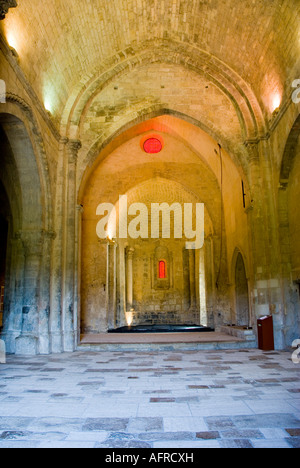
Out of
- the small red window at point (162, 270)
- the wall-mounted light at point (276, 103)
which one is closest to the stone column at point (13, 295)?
the wall-mounted light at point (276, 103)

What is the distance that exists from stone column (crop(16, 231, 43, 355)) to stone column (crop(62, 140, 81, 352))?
0.90 metres

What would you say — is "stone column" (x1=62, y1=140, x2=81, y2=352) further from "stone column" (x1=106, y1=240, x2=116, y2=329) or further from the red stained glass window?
the red stained glass window

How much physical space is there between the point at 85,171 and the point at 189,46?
4.83 m

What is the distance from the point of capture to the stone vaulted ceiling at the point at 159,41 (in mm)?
7824

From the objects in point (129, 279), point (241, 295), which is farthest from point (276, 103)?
point (129, 279)

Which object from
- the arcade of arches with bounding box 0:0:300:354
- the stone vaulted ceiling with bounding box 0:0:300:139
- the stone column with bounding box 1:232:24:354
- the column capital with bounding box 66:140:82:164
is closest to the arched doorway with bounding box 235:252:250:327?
the arcade of arches with bounding box 0:0:300:354

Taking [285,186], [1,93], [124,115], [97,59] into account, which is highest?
[97,59]

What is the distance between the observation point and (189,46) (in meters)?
10.8

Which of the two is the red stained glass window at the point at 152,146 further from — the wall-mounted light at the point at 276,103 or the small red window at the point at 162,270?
the small red window at the point at 162,270

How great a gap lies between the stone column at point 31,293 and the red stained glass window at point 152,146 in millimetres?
7528

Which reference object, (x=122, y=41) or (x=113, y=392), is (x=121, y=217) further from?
(x=113, y=392)
